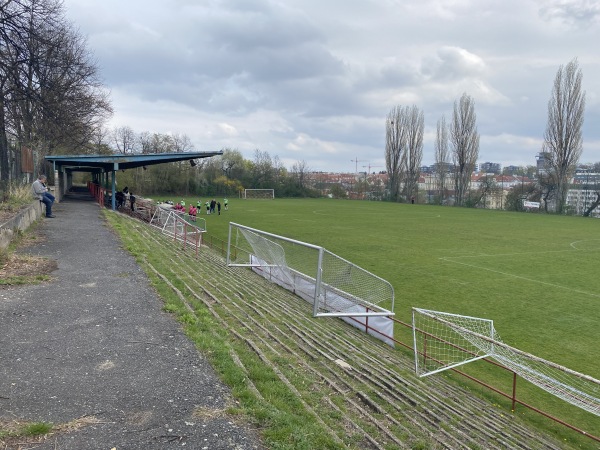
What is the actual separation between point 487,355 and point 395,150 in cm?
7951

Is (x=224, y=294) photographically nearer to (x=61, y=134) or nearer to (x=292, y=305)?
(x=292, y=305)

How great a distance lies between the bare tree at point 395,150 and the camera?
271 feet

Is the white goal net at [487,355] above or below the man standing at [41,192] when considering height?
below

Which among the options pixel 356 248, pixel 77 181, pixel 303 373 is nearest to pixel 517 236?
pixel 356 248

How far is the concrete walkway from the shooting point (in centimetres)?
364

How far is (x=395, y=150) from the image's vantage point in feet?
275

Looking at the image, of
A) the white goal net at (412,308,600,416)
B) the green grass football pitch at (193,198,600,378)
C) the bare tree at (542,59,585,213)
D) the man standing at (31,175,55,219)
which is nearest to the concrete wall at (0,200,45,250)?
the man standing at (31,175,55,219)

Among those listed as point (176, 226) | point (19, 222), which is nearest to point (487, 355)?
point (19, 222)

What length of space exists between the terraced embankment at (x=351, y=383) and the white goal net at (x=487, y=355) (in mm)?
543

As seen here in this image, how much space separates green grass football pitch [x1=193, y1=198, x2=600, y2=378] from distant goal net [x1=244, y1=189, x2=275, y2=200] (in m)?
52.3

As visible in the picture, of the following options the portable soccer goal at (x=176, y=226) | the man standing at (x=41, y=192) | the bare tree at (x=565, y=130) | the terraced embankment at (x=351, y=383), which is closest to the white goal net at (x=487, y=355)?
the terraced embankment at (x=351, y=383)

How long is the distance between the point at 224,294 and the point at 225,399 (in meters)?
4.98

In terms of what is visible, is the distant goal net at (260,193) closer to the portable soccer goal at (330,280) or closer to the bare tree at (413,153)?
the bare tree at (413,153)

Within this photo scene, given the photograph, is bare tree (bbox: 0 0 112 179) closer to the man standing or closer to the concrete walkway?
the man standing
